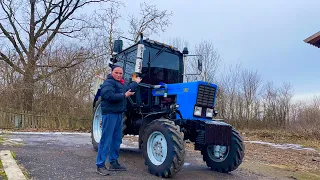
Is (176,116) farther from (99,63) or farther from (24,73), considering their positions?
(99,63)

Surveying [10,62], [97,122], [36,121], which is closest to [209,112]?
[97,122]

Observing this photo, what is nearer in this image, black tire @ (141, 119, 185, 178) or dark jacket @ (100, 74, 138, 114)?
black tire @ (141, 119, 185, 178)

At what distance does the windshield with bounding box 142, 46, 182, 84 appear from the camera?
7168 mm

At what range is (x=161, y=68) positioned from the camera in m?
7.43

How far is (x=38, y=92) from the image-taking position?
59.0ft

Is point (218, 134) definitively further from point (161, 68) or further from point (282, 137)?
point (282, 137)

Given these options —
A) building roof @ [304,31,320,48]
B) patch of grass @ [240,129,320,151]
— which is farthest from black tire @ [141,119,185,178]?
patch of grass @ [240,129,320,151]

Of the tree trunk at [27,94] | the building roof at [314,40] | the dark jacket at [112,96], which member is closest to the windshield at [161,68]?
the dark jacket at [112,96]

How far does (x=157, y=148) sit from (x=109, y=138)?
2.87ft


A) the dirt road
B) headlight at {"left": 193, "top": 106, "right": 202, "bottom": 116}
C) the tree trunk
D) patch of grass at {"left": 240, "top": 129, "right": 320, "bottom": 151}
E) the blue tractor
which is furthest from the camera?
the tree trunk

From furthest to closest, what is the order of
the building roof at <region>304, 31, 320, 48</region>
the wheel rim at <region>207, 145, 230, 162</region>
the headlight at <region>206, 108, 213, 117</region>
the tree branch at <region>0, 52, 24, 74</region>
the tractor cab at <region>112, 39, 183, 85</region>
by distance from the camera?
1. the tree branch at <region>0, 52, 24, 74</region>
2. the building roof at <region>304, 31, 320, 48</region>
3. the tractor cab at <region>112, 39, 183, 85</region>
4. the wheel rim at <region>207, 145, 230, 162</region>
5. the headlight at <region>206, 108, 213, 117</region>

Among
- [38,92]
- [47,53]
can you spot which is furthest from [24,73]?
[47,53]

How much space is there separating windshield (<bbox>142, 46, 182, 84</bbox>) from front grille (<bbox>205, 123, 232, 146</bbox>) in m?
1.97

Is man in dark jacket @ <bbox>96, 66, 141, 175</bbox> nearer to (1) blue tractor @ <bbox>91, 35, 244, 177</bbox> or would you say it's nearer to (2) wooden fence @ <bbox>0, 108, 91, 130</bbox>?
(1) blue tractor @ <bbox>91, 35, 244, 177</bbox>
